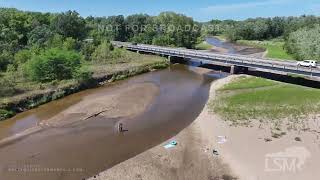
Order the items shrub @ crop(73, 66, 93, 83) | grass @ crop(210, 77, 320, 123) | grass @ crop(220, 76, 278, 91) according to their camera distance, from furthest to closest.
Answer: shrub @ crop(73, 66, 93, 83) < grass @ crop(220, 76, 278, 91) < grass @ crop(210, 77, 320, 123)

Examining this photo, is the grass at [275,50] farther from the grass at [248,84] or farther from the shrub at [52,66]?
the shrub at [52,66]

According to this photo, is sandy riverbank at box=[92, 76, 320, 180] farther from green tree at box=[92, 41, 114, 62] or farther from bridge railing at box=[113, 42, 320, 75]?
green tree at box=[92, 41, 114, 62]

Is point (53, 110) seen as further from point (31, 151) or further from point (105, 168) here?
point (105, 168)

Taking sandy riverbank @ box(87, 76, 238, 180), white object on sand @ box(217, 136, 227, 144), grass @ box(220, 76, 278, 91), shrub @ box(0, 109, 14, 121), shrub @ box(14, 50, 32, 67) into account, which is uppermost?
shrub @ box(14, 50, 32, 67)

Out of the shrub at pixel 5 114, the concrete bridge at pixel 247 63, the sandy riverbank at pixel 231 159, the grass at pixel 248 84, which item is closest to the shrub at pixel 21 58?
the shrub at pixel 5 114

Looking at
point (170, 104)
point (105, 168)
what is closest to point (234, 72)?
point (170, 104)

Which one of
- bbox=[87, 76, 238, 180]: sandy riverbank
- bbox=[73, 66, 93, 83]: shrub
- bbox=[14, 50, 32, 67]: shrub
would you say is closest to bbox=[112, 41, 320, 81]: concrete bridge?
bbox=[87, 76, 238, 180]: sandy riverbank

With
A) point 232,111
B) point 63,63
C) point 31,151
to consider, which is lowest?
point 31,151
